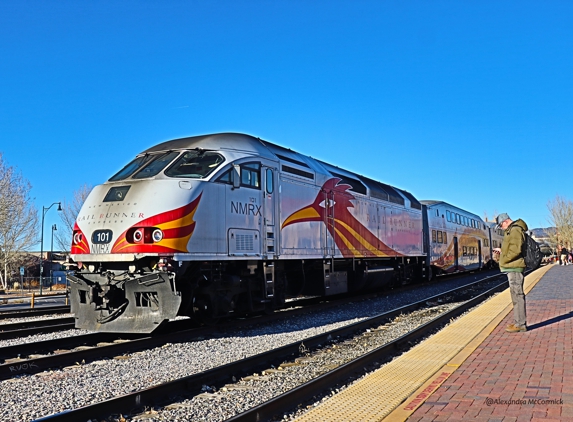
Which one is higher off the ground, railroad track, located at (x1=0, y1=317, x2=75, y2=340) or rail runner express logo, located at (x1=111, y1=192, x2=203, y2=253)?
rail runner express logo, located at (x1=111, y1=192, x2=203, y2=253)

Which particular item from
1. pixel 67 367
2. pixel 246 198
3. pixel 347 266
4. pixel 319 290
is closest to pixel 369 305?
pixel 347 266

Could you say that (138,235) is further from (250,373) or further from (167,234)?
(250,373)

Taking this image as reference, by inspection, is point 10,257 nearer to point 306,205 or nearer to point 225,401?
point 306,205

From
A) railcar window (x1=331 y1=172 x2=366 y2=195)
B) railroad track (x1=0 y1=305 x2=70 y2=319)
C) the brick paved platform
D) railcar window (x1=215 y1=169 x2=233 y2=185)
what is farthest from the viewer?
railcar window (x1=331 y1=172 x2=366 y2=195)

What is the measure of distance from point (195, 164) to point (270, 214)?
88.4 inches

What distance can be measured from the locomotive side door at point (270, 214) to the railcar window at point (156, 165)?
2047 millimetres

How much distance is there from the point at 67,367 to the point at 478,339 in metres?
6.06

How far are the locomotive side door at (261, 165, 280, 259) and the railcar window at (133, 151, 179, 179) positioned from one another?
2.05 m


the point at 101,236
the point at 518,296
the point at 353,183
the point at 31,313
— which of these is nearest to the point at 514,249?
the point at 518,296

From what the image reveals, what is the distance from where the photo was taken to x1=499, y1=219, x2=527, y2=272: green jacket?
8.60m

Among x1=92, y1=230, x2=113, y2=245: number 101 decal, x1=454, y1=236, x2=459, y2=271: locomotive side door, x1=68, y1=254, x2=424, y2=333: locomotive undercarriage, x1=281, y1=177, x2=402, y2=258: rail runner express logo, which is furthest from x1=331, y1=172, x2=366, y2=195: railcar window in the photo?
x1=454, y1=236, x2=459, y2=271: locomotive side door

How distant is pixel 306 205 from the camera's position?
43.3ft

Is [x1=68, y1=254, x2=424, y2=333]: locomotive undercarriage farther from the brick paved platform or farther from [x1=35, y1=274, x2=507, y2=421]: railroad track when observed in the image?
the brick paved platform

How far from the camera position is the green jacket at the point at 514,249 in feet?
28.2
